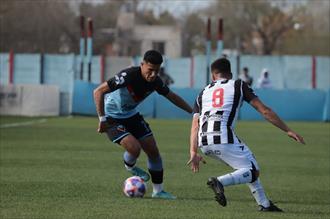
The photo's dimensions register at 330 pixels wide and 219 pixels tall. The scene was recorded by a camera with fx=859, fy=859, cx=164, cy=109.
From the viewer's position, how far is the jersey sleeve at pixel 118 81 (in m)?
10.8

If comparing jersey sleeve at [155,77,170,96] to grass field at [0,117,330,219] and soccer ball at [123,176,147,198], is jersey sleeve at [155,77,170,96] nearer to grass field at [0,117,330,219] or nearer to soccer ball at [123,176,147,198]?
soccer ball at [123,176,147,198]

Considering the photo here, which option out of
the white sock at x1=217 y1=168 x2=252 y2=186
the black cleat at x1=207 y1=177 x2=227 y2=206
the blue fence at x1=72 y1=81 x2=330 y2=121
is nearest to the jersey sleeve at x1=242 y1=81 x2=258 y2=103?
the white sock at x1=217 y1=168 x2=252 y2=186

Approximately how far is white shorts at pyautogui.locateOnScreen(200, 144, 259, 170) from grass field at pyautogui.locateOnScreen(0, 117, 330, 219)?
1.83 ft

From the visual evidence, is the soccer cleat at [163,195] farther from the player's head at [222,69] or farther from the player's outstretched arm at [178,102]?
the player's head at [222,69]

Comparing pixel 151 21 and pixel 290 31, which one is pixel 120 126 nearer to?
pixel 290 31

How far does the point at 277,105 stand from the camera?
1262 inches

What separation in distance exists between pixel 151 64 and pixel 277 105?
21.8 meters

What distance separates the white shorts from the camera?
9680 mm

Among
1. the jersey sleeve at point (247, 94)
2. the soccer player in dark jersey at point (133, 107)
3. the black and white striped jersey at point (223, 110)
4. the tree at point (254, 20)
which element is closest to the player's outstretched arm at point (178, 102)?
the soccer player in dark jersey at point (133, 107)

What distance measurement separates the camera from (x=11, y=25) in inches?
2094

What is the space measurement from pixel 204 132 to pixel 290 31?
6379cm

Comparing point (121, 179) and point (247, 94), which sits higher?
point (247, 94)

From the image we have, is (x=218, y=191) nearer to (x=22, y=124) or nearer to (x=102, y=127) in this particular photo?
(x=102, y=127)

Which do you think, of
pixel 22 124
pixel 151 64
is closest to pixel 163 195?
pixel 151 64
